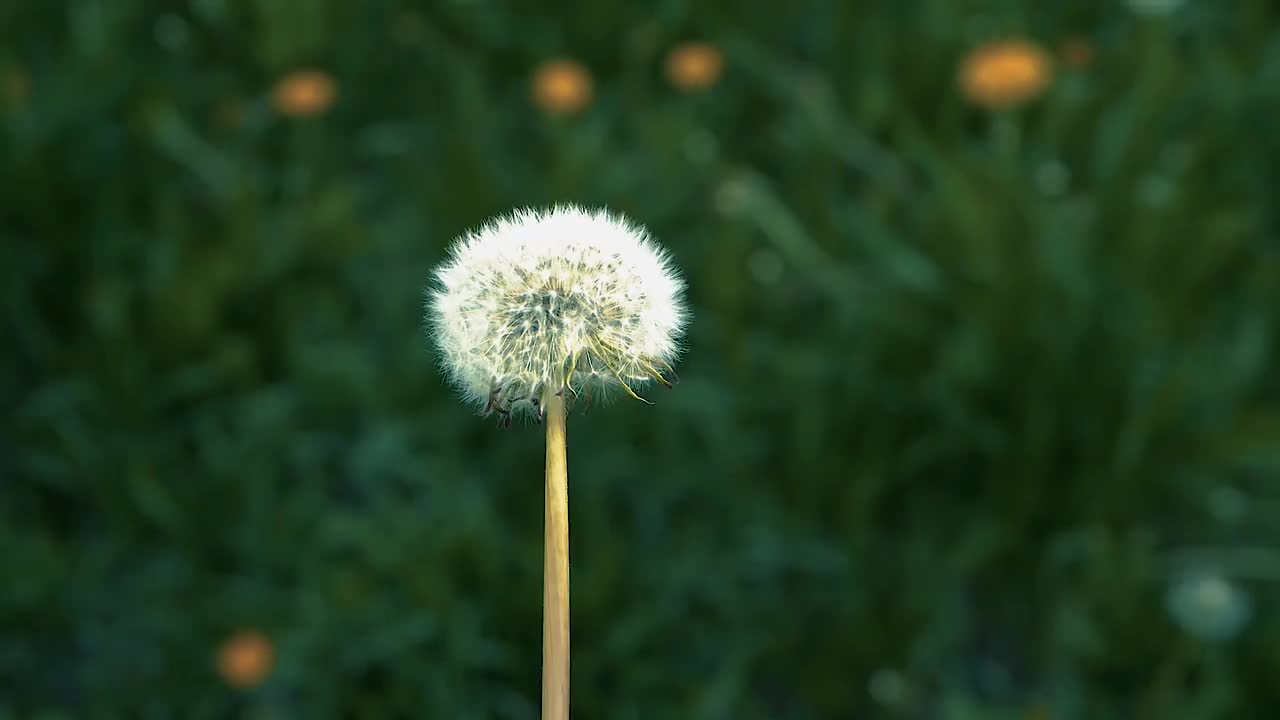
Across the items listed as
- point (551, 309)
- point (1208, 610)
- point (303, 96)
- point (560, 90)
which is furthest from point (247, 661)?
point (551, 309)

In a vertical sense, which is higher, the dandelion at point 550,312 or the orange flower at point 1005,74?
the orange flower at point 1005,74

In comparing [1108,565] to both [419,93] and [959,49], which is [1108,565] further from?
[419,93]

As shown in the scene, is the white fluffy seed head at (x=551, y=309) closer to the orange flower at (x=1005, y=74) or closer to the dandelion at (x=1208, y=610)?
the dandelion at (x=1208, y=610)

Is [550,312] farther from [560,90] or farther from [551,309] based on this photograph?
[560,90]

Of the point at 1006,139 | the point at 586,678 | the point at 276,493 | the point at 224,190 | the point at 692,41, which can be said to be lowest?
the point at 586,678

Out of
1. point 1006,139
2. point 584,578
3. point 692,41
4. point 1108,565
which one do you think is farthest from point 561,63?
point 1108,565

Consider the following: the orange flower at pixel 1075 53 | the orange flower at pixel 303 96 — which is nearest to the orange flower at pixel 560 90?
the orange flower at pixel 303 96

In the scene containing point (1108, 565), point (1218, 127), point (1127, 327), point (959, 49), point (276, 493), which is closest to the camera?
point (1108, 565)
